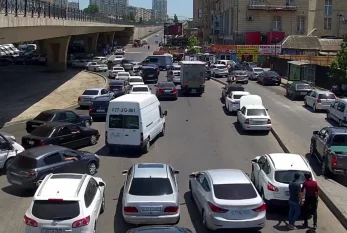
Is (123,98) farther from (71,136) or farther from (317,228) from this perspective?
(317,228)

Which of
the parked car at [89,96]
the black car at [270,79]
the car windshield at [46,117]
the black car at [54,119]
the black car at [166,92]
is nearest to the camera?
the black car at [54,119]

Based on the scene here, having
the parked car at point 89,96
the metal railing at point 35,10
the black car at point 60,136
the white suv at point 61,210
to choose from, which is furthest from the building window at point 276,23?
the white suv at point 61,210

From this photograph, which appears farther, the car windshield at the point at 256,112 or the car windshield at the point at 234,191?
the car windshield at the point at 256,112

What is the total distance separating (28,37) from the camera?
3509 centimetres

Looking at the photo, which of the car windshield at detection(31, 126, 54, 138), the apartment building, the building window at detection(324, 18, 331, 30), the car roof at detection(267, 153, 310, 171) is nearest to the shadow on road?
the car windshield at detection(31, 126, 54, 138)

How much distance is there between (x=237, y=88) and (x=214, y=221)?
26.0 meters

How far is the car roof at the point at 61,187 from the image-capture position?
457 inches

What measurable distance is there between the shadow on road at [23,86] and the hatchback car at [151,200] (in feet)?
59.2

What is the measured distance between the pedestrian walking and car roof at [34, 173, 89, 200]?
503cm

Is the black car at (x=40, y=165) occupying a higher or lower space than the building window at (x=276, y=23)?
lower

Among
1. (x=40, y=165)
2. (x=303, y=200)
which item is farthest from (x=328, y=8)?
(x=303, y=200)

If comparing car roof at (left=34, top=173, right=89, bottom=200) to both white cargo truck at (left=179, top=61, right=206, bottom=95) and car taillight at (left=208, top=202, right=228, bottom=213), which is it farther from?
white cargo truck at (left=179, top=61, right=206, bottom=95)

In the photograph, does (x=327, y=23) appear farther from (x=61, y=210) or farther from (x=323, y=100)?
(x=61, y=210)

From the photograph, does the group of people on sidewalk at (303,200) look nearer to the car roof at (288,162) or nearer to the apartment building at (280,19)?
the car roof at (288,162)
